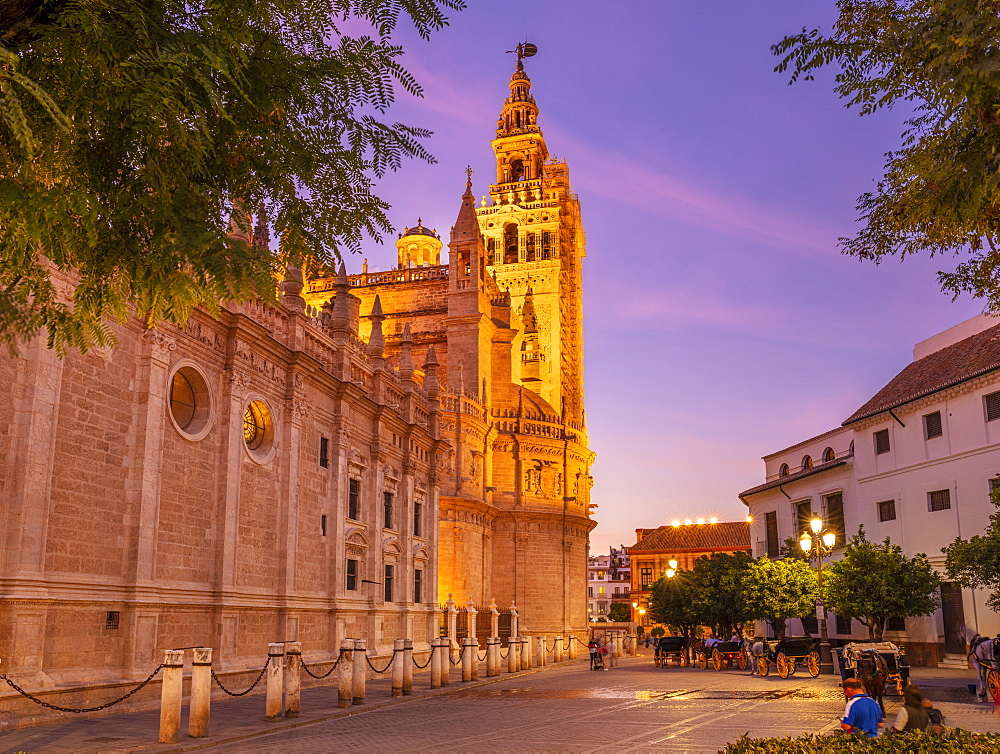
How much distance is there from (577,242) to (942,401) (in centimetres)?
4334

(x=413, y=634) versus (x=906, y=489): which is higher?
(x=906, y=489)

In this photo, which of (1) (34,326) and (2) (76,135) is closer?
(2) (76,135)

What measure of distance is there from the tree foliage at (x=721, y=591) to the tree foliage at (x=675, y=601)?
1.62 feet

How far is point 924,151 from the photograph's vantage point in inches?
356

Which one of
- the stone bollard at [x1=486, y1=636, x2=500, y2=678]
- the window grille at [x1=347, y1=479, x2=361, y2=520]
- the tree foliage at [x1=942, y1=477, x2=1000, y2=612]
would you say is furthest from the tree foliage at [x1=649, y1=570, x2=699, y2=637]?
the window grille at [x1=347, y1=479, x2=361, y2=520]

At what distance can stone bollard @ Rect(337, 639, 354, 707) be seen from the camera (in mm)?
17953

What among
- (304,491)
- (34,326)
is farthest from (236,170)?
(304,491)

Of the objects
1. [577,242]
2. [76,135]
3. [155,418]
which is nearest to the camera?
[76,135]

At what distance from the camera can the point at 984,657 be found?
19281 mm

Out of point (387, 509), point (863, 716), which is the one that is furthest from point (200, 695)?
point (387, 509)

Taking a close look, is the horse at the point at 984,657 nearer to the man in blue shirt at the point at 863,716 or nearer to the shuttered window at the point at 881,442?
the man in blue shirt at the point at 863,716

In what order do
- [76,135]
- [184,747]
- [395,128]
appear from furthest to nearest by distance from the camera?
[184,747] → [395,128] → [76,135]

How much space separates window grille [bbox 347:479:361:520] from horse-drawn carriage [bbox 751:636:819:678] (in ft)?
43.3

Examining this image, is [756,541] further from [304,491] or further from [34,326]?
[34,326]
